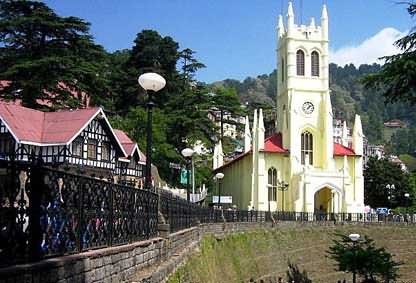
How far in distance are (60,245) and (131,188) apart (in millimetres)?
4003

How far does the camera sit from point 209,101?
63.7 m

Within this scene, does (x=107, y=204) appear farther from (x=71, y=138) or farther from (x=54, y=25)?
(x=54, y=25)

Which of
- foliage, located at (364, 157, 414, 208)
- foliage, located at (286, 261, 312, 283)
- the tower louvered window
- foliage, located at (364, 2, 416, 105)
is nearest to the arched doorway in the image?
foliage, located at (286, 261, 312, 283)

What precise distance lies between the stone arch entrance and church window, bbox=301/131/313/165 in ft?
10.8

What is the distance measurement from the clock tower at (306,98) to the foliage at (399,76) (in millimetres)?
42447

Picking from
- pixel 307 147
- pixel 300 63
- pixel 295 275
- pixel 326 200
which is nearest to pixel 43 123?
pixel 295 275

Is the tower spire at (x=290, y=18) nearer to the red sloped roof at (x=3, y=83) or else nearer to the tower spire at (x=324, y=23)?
the tower spire at (x=324, y=23)

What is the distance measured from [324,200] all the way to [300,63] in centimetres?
1466

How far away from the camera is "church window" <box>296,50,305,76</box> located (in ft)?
210

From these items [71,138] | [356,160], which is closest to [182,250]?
[71,138]

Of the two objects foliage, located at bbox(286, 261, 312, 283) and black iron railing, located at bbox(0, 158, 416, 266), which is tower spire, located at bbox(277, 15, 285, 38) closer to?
foliage, located at bbox(286, 261, 312, 283)

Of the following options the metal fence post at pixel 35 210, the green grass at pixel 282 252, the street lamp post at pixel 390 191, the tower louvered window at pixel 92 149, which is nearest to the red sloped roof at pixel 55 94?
the tower louvered window at pixel 92 149

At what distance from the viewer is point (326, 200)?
61875mm

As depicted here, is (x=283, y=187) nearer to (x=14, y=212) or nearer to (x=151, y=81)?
(x=151, y=81)
